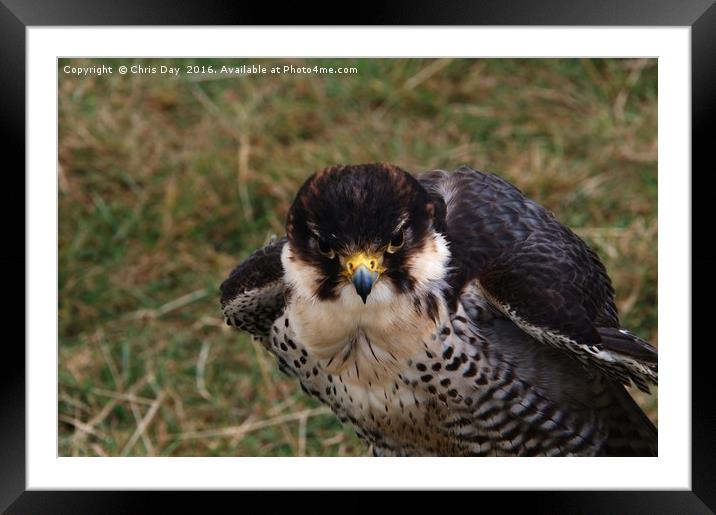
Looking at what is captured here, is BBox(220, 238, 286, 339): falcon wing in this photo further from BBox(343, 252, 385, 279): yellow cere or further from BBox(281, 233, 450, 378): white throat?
BBox(343, 252, 385, 279): yellow cere

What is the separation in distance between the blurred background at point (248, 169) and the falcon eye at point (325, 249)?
58.7 inches

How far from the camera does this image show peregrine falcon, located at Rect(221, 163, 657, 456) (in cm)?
284

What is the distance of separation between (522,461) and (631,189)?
208 cm

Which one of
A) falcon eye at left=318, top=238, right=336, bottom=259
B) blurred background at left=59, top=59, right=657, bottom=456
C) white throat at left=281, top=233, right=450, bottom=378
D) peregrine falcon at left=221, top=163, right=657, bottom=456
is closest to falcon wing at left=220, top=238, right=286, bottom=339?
peregrine falcon at left=221, top=163, right=657, bottom=456

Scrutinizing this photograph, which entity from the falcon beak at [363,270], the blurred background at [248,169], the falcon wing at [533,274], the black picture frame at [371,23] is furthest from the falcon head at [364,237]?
the blurred background at [248,169]

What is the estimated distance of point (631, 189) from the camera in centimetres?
474

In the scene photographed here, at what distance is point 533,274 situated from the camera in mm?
3014

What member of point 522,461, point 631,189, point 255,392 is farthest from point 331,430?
point 631,189

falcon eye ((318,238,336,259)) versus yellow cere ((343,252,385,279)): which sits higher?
falcon eye ((318,238,336,259))

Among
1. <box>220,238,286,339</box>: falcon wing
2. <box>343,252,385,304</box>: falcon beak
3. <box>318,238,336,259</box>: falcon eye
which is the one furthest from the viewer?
<box>220,238,286,339</box>: falcon wing

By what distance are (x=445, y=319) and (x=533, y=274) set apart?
266 millimetres

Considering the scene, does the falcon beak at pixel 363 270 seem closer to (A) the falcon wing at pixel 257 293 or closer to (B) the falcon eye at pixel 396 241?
(B) the falcon eye at pixel 396 241

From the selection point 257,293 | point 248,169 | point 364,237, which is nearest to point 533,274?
point 364,237

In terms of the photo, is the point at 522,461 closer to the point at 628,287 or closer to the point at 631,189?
the point at 628,287
